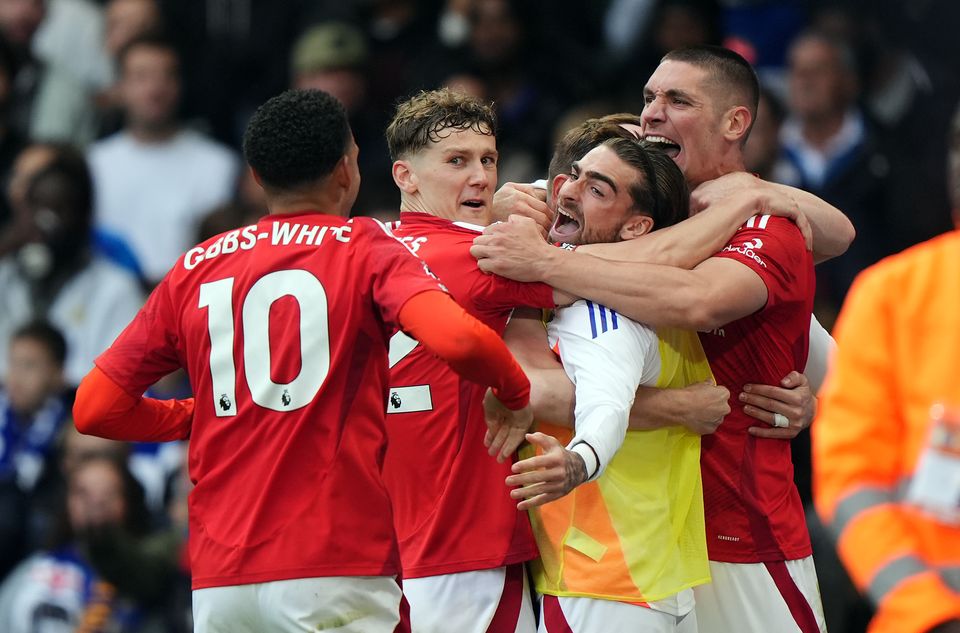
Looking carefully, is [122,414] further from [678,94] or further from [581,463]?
[678,94]

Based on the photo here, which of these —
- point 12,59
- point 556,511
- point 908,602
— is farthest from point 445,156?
point 12,59

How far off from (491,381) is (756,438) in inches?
48.7

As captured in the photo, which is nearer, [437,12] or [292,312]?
[292,312]

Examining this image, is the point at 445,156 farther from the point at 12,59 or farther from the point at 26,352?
the point at 12,59

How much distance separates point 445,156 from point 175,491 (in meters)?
4.04

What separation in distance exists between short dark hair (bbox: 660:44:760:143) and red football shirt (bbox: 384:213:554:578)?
3.95 feet

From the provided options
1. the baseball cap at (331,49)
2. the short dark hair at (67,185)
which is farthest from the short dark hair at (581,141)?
the short dark hair at (67,185)

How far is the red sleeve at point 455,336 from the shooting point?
4.05m

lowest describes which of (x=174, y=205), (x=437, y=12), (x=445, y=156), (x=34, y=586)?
(x=34, y=586)

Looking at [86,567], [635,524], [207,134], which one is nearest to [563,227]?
[635,524]

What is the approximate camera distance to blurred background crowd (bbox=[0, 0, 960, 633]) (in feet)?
27.1

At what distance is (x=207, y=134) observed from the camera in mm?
10102

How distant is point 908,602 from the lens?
3186 millimetres

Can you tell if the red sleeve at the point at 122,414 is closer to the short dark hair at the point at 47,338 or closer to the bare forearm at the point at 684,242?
the bare forearm at the point at 684,242
